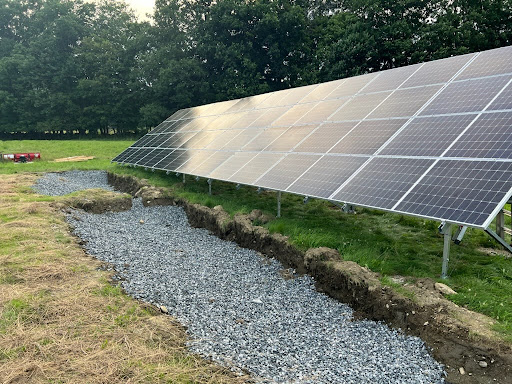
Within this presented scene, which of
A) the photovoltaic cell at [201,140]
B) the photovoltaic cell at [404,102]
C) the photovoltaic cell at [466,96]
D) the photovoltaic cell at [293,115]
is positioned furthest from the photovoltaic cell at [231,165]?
the photovoltaic cell at [466,96]

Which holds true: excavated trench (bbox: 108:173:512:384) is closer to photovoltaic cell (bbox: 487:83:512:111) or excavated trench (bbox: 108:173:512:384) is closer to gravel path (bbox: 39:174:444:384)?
gravel path (bbox: 39:174:444:384)

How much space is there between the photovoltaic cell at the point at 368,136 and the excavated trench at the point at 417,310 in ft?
10.5

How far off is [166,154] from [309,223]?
447 inches

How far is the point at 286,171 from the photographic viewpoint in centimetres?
1130

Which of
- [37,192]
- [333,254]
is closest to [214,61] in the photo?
[37,192]

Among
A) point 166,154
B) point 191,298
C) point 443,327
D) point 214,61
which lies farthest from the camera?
point 214,61

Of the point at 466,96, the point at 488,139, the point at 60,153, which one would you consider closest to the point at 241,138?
the point at 466,96

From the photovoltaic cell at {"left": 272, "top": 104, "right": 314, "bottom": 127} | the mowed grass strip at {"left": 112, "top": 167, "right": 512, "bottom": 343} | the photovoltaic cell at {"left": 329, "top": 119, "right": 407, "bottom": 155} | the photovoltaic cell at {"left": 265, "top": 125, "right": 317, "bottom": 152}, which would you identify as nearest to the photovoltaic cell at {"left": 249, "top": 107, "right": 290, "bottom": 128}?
the photovoltaic cell at {"left": 272, "top": 104, "right": 314, "bottom": 127}

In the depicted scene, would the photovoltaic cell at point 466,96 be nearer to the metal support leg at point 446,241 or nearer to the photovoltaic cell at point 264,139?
the metal support leg at point 446,241

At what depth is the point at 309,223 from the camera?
1148 centimetres

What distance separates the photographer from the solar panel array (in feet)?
23.6

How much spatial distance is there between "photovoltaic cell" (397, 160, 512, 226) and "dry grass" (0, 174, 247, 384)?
476 cm

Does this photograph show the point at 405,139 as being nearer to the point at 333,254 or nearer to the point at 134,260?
the point at 333,254

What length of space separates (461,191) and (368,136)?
392cm
